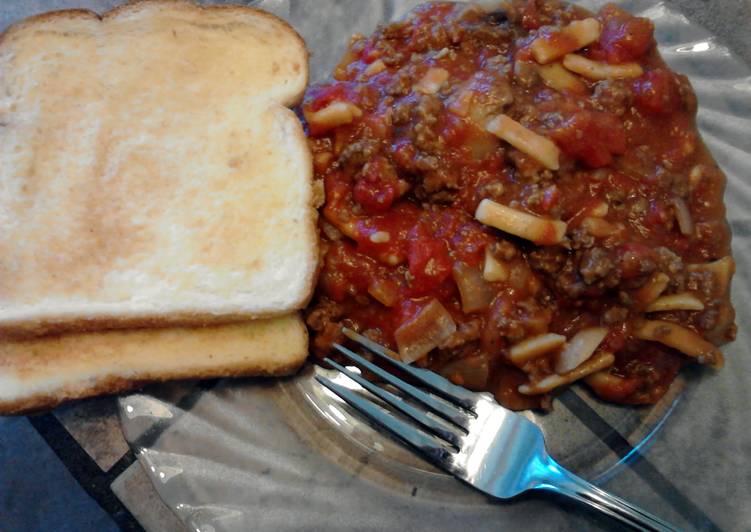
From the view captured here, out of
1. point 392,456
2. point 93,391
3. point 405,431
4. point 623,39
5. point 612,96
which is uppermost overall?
point 623,39

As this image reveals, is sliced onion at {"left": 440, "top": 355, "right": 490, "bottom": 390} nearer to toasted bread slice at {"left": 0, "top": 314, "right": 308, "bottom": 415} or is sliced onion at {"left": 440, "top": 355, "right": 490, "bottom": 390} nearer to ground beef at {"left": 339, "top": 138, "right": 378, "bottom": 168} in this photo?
toasted bread slice at {"left": 0, "top": 314, "right": 308, "bottom": 415}

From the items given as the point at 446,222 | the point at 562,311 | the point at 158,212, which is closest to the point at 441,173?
the point at 446,222

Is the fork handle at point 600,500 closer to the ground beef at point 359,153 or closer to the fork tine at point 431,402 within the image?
the fork tine at point 431,402

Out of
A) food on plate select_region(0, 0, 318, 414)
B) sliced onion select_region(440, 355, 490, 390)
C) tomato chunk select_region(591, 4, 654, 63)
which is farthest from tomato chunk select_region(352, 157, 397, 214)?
tomato chunk select_region(591, 4, 654, 63)

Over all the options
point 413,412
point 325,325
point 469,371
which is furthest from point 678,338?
point 325,325

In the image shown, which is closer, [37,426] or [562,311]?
Answer: [562,311]

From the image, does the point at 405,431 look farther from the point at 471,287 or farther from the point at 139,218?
the point at 139,218

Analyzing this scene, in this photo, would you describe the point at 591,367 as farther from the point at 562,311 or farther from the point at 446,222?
the point at 446,222
